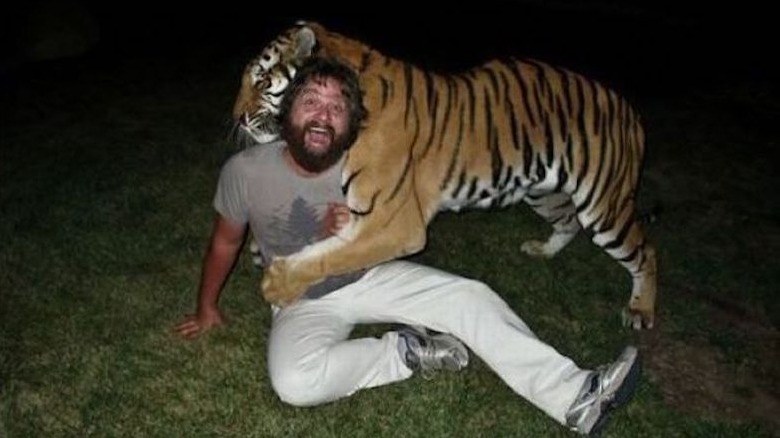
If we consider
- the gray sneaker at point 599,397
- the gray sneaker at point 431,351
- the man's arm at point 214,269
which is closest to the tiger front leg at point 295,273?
the man's arm at point 214,269

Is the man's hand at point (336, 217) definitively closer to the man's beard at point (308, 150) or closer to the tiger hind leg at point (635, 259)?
the man's beard at point (308, 150)

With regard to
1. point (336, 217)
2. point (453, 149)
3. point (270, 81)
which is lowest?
point (336, 217)

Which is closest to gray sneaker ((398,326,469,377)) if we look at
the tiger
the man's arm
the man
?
the man

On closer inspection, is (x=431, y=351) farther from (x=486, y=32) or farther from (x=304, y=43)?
(x=486, y=32)

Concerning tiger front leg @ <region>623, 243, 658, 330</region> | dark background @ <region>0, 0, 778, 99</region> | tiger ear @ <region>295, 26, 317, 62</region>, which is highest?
tiger ear @ <region>295, 26, 317, 62</region>

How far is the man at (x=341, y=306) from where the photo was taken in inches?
120

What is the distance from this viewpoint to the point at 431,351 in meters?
3.35

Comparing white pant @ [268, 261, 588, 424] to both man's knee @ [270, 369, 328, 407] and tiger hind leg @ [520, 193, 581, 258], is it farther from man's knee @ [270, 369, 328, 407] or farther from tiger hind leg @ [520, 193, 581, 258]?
tiger hind leg @ [520, 193, 581, 258]

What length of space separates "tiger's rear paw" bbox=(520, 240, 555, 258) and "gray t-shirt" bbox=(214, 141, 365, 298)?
172 centimetres

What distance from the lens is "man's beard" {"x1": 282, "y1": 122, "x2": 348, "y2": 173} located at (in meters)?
3.00

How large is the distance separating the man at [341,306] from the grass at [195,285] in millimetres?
148

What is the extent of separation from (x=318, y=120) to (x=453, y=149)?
27.9 inches

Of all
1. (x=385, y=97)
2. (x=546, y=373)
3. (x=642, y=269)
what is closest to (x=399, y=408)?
(x=546, y=373)

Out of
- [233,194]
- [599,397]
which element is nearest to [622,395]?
[599,397]
